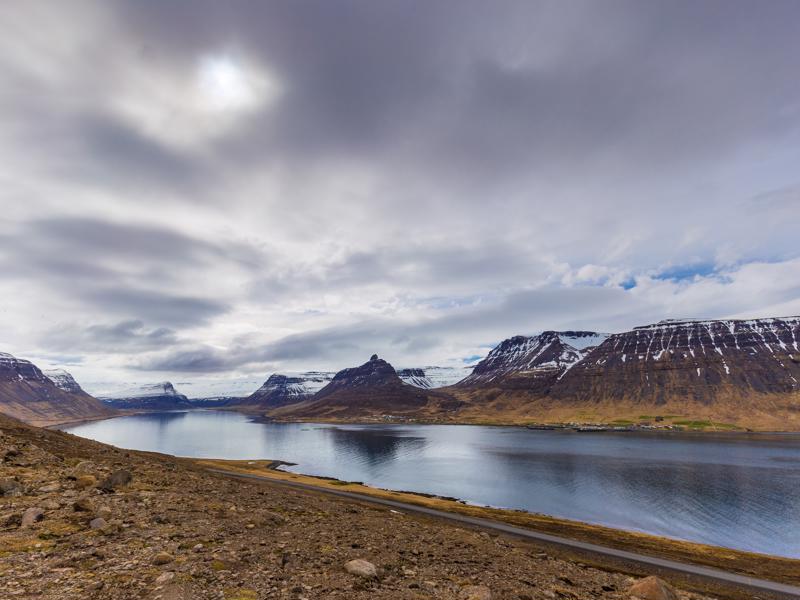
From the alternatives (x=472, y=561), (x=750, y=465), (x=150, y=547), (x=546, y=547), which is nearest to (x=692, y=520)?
(x=546, y=547)

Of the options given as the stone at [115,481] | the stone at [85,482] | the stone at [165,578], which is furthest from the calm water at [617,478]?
the stone at [165,578]

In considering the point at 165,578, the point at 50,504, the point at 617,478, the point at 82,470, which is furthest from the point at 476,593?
the point at 617,478

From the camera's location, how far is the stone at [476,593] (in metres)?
15.0

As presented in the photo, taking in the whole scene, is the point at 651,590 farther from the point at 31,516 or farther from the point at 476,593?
the point at 31,516

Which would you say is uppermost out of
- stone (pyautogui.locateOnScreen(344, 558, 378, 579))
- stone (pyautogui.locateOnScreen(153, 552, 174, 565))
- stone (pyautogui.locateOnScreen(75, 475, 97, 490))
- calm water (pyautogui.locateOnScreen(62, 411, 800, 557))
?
stone (pyautogui.locateOnScreen(75, 475, 97, 490))

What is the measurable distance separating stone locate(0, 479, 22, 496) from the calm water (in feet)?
237

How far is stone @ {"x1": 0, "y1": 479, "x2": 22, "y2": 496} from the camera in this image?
1958 centimetres

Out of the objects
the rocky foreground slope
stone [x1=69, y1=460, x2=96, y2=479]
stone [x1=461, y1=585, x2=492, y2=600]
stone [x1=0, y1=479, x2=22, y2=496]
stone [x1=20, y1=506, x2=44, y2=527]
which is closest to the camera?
the rocky foreground slope

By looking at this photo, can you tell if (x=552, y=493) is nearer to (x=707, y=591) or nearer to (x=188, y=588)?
(x=707, y=591)

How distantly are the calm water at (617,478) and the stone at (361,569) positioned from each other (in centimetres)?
6341

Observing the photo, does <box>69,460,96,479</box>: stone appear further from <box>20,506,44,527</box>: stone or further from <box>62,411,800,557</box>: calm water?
<box>62,411,800,557</box>: calm water

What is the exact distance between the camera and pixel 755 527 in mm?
62969

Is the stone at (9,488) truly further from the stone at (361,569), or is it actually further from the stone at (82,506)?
the stone at (361,569)

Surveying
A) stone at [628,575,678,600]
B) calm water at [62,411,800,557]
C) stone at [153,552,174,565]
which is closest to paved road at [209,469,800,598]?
stone at [628,575,678,600]
